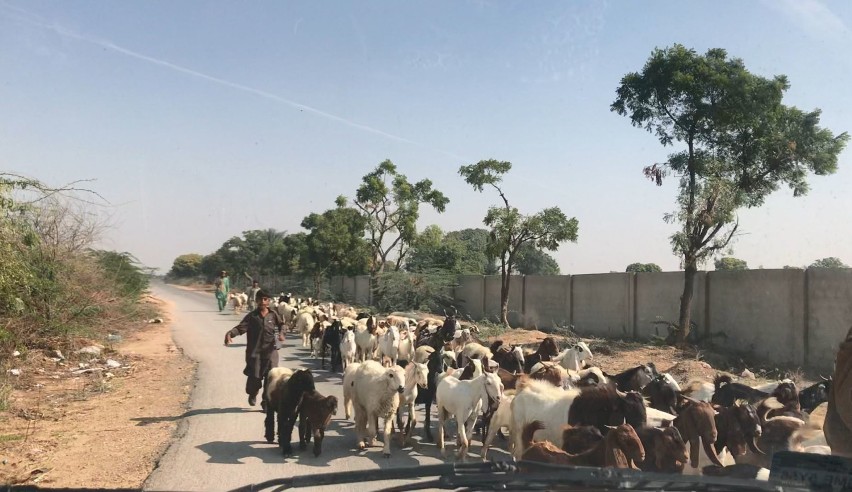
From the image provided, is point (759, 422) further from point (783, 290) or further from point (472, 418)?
point (783, 290)

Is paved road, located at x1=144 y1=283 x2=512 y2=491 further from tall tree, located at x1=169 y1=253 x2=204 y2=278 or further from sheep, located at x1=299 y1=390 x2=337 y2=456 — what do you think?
tall tree, located at x1=169 y1=253 x2=204 y2=278

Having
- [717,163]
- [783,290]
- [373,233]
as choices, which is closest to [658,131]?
[717,163]

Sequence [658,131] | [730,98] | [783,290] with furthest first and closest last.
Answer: [658,131] < [730,98] < [783,290]

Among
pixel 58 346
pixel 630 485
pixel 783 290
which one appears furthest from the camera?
pixel 783 290

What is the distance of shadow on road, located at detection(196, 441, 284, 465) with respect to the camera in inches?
273

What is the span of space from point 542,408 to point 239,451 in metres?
3.38

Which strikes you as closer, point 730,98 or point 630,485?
point 630,485

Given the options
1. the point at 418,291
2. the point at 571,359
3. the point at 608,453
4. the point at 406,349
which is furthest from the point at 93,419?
the point at 418,291

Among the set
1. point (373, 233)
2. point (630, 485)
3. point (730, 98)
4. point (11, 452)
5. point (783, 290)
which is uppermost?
point (730, 98)

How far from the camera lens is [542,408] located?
6719 millimetres

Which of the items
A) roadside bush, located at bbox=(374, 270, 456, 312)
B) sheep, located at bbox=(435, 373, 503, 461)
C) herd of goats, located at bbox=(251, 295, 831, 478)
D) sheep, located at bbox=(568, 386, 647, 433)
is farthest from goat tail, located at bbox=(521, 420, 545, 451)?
roadside bush, located at bbox=(374, 270, 456, 312)

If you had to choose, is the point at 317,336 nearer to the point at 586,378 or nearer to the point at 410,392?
the point at 410,392

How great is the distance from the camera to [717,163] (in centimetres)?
1814

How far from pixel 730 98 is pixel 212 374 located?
48.5ft
